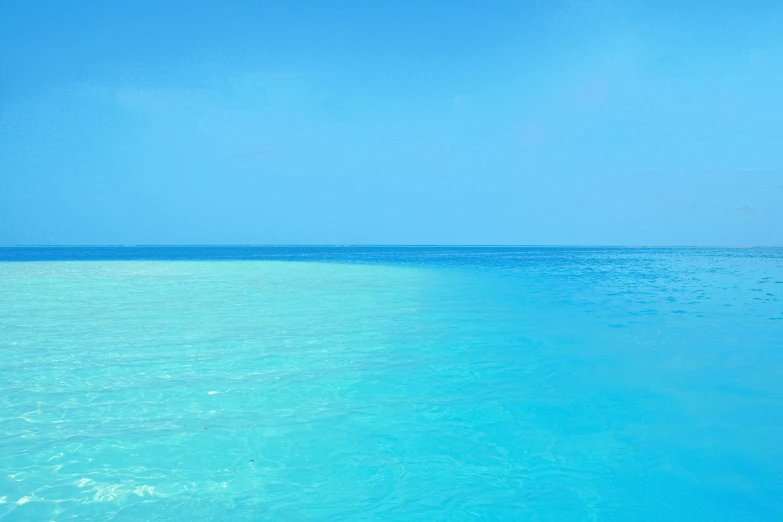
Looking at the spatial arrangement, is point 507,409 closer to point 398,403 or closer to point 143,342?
point 398,403

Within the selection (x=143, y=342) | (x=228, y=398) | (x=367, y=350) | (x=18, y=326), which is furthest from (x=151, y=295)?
(x=228, y=398)

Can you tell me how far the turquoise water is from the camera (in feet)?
12.6

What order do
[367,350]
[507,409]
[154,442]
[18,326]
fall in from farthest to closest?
1. [18,326]
2. [367,350]
3. [507,409]
4. [154,442]

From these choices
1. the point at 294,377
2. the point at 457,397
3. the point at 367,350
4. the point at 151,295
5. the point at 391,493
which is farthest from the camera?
the point at 151,295

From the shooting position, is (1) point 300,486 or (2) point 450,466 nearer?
(1) point 300,486

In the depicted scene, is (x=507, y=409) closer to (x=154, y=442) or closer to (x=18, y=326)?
(x=154, y=442)

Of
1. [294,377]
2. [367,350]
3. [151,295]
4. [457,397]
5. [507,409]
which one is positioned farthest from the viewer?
[151,295]

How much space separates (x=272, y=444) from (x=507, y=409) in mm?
2814

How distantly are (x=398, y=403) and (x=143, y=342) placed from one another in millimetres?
5745

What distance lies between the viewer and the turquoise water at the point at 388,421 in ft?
12.6

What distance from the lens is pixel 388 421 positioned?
5355 millimetres

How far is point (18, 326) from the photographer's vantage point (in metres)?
10.7

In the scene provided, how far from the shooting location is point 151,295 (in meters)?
17.0

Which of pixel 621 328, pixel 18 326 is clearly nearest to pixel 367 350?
pixel 621 328
